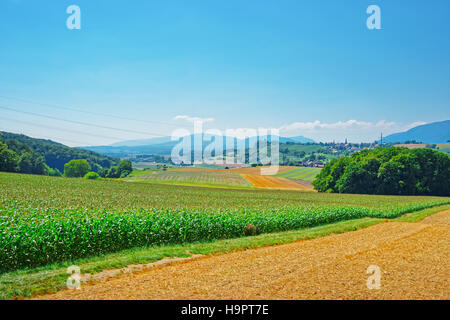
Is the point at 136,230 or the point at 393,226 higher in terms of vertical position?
the point at 136,230

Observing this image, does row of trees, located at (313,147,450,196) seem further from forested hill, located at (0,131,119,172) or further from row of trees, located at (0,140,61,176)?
forested hill, located at (0,131,119,172)

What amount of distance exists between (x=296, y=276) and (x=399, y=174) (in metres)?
64.9

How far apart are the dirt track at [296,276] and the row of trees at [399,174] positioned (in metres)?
55.6

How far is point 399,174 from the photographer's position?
6762 cm

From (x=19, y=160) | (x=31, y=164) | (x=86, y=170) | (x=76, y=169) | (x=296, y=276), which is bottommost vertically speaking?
(x=86, y=170)

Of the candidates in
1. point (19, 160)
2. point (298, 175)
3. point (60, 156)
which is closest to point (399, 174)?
point (298, 175)

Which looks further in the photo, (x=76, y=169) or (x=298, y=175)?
(x=76, y=169)

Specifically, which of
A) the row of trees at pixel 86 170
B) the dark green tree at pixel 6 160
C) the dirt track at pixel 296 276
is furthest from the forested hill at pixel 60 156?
the dirt track at pixel 296 276

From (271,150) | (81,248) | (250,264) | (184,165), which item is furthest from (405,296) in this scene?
(271,150)

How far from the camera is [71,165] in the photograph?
113312mm

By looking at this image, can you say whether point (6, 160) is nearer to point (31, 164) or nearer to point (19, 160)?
point (19, 160)

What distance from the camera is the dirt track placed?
9.30 m
